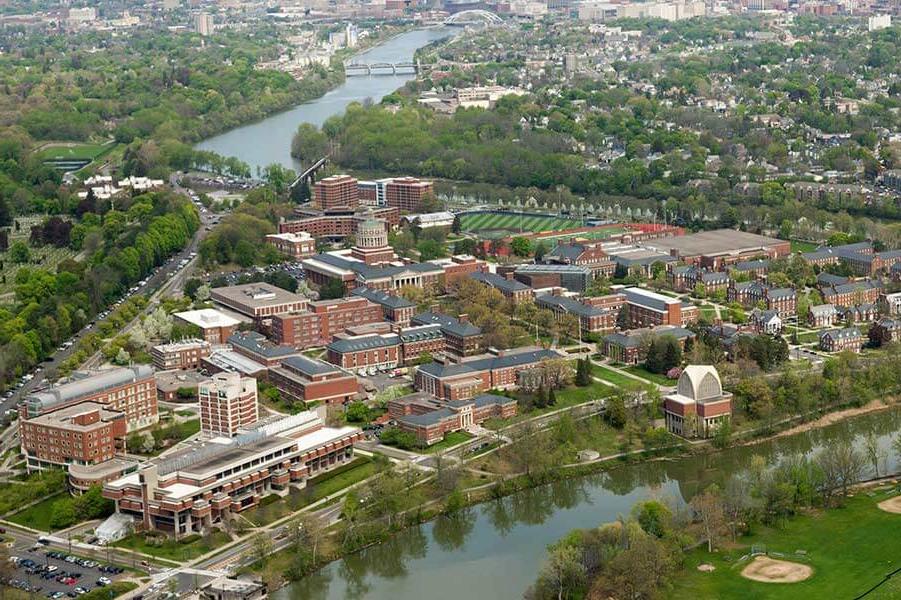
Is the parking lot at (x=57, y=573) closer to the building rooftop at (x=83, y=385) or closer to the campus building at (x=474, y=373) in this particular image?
the building rooftop at (x=83, y=385)

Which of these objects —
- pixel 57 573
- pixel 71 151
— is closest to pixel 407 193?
pixel 71 151

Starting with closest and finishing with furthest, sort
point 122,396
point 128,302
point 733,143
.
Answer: point 122,396, point 128,302, point 733,143

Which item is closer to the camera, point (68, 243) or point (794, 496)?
point (794, 496)

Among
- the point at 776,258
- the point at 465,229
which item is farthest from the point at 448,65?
the point at 776,258

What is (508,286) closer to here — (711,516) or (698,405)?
(698,405)

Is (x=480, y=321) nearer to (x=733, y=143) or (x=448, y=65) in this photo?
(x=733, y=143)

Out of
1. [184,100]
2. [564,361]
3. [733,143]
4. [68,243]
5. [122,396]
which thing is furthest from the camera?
[184,100]

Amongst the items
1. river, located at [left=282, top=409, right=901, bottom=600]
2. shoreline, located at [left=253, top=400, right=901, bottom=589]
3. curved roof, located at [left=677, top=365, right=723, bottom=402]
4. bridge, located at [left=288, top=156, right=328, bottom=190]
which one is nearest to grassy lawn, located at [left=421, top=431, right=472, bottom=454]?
shoreline, located at [left=253, top=400, right=901, bottom=589]
